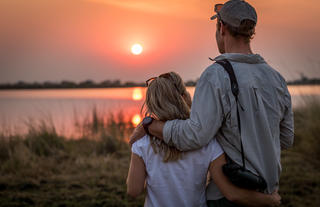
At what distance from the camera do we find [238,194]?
1713 mm

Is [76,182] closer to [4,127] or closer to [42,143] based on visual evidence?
[42,143]

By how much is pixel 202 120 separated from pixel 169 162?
354mm

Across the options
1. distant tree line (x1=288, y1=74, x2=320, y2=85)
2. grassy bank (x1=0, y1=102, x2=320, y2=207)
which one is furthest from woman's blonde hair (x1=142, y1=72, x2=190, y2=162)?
distant tree line (x1=288, y1=74, x2=320, y2=85)

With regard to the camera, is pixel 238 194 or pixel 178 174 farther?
pixel 178 174

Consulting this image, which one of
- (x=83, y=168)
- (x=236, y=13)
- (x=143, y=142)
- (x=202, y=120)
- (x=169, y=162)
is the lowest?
(x=83, y=168)

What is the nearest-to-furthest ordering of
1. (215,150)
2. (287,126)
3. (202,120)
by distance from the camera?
(202,120) → (215,150) → (287,126)

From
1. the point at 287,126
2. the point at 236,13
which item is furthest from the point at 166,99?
the point at 287,126

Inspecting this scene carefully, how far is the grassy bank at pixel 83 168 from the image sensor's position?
4465 mm

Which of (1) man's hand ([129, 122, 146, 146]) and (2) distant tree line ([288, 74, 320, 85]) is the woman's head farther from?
(2) distant tree line ([288, 74, 320, 85])

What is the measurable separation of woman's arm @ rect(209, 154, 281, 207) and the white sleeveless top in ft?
0.34

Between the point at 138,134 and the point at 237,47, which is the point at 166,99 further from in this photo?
the point at 237,47

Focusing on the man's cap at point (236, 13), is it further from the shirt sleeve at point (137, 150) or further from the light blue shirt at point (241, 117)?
the shirt sleeve at point (137, 150)

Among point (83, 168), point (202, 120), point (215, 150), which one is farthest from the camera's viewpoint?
point (83, 168)

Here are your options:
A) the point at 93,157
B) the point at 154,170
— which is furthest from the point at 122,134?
the point at 154,170
